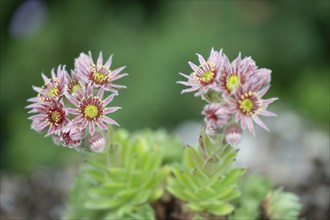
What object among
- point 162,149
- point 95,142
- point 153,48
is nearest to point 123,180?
point 162,149

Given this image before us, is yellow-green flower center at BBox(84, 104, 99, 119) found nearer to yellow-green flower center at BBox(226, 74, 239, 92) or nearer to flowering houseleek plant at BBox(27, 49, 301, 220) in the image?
flowering houseleek plant at BBox(27, 49, 301, 220)

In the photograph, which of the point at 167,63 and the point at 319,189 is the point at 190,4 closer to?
the point at 167,63

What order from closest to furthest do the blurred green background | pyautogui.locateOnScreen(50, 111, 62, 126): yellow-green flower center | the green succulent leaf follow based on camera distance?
pyautogui.locateOnScreen(50, 111, 62, 126): yellow-green flower center, the green succulent leaf, the blurred green background

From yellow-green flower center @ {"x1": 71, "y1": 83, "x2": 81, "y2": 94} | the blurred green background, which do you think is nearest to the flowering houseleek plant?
yellow-green flower center @ {"x1": 71, "y1": 83, "x2": 81, "y2": 94}

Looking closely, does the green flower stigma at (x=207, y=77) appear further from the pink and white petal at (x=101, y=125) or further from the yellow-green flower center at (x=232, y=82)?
the pink and white petal at (x=101, y=125)

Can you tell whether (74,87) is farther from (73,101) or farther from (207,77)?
(207,77)

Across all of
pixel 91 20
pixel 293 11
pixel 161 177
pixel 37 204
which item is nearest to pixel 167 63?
pixel 91 20
